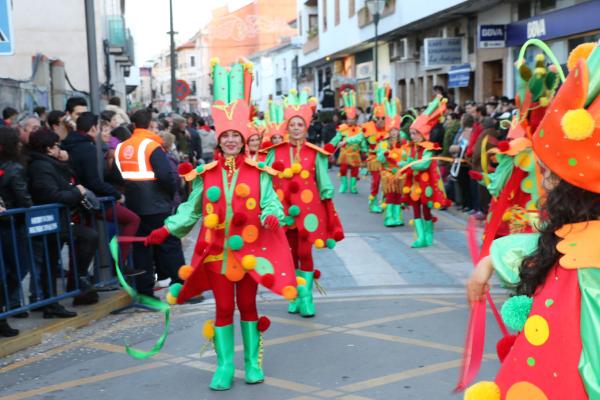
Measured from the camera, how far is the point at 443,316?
23.3 feet

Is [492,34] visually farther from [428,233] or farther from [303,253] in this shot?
[303,253]

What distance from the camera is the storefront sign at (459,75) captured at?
2254 cm

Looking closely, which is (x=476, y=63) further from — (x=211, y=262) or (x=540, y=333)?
(x=540, y=333)

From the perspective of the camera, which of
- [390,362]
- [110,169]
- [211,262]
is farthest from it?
[110,169]

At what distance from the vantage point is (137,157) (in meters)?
7.73

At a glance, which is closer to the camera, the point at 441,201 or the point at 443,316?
the point at 443,316

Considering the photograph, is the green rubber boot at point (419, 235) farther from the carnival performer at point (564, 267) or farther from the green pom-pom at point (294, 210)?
the carnival performer at point (564, 267)

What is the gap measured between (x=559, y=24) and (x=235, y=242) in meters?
13.6

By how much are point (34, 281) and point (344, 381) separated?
306cm

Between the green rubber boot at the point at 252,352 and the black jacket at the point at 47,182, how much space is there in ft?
8.29

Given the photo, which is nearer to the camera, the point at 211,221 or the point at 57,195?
the point at 211,221

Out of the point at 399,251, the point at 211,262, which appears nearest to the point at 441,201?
the point at 399,251

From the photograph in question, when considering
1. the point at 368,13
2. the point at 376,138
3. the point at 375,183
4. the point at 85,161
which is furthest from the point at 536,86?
the point at 368,13

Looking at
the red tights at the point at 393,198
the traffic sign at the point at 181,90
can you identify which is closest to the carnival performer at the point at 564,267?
the red tights at the point at 393,198
